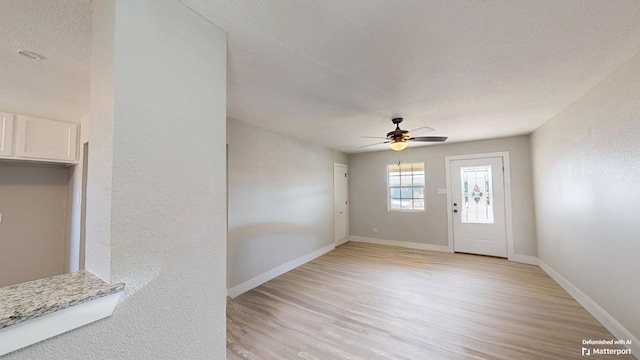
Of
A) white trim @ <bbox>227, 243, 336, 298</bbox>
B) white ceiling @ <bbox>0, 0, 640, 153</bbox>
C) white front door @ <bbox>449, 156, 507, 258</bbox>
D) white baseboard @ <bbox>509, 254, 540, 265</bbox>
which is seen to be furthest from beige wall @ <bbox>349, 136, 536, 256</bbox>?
white ceiling @ <bbox>0, 0, 640, 153</bbox>

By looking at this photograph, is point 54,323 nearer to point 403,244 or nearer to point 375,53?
point 375,53

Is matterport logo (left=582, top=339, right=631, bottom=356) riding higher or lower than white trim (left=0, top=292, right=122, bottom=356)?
lower

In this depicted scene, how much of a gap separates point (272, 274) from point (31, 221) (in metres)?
3.04

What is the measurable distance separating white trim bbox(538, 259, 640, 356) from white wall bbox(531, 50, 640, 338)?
5 centimetres

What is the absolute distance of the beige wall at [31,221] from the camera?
8.68 feet

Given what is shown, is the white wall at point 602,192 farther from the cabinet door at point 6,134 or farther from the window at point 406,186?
the cabinet door at point 6,134

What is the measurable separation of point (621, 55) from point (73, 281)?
350 cm

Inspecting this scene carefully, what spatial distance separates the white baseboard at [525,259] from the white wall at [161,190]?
495 cm

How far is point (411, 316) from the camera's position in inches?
95.3

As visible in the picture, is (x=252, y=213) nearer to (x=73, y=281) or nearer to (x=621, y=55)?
(x=73, y=281)

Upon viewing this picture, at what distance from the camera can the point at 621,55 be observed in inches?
65.8

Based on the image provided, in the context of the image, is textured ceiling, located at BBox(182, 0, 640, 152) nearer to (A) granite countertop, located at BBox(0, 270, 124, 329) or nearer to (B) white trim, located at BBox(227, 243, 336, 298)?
(A) granite countertop, located at BBox(0, 270, 124, 329)

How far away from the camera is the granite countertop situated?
2.09 ft

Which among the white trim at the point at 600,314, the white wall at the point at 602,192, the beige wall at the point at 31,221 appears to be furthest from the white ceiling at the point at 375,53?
the white trim at the point at 600,314
